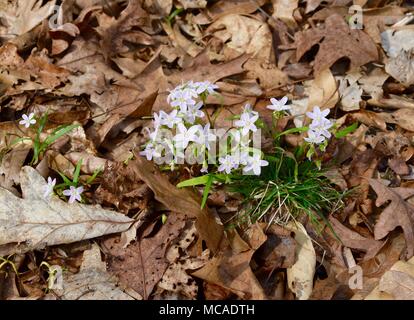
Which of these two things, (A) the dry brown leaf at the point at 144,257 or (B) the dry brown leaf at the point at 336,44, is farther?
(B) the dry brown leaf at the point at 336,44

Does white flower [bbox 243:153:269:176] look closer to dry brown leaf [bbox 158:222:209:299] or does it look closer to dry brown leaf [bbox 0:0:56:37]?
dry brown leaf [bbox 158:222:209:299]

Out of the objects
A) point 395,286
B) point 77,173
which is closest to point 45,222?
point 77,173

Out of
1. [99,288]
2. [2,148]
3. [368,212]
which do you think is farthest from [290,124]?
[2,148]

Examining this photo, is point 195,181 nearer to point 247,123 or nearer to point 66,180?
point 247,123

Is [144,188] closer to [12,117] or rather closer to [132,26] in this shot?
[12,117]

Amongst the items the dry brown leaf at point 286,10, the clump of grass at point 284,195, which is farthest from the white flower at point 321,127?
the dry brown leaf at point 286,10

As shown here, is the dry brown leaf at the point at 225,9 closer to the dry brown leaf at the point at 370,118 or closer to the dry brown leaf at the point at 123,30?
the dry brown leaf at the point at 123,30
